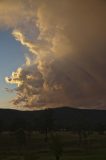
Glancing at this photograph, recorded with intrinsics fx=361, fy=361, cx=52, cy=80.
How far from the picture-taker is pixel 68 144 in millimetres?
141250

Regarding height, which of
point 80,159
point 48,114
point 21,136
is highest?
point 48,114

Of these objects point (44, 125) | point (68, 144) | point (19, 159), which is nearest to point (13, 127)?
point (44, 125)

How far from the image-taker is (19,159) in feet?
297

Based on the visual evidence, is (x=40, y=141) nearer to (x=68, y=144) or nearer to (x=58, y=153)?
(x=68, y=144)

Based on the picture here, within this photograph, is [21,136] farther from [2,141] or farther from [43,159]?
[43,159]

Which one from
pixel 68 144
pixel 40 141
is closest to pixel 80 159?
pixel 68 144

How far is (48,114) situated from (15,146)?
145 feet

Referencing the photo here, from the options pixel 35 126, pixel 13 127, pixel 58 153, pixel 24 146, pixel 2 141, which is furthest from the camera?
pixel 35 126

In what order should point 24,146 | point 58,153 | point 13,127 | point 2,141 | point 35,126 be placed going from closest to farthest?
point 58,153 → point 24,146 → point 2,141 → point 13,127 → point 35,126

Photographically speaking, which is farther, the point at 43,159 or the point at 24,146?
the point at 24,146

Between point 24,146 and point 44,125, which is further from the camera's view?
point 44,125

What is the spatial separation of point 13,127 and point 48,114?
61.6 ft

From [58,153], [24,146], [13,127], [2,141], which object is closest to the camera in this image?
[58,153]

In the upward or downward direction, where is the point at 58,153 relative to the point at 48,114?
downward
